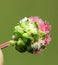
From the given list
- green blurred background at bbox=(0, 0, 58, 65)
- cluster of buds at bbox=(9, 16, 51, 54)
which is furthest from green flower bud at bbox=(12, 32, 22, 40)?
green blurred background at bbox=(0, 0, 58, 65)

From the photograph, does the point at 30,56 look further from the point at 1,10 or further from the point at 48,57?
the point at 1,10

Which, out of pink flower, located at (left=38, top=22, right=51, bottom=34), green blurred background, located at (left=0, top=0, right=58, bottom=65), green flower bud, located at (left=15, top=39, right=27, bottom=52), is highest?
green blurred background, located at (left=0, top=0, right=58, bottom=65)

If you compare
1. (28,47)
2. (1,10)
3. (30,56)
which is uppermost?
(1,10)

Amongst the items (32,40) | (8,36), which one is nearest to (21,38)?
(32,40)

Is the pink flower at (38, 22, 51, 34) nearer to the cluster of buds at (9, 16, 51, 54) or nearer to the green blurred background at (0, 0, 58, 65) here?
the cluster of buds at (9, 16, 51, 54)

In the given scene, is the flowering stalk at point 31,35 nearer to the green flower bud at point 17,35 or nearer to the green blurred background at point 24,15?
the green flower bud at point 17,35

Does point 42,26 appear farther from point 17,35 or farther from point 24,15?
point 24,15
